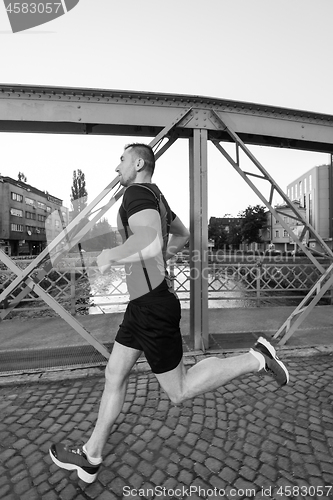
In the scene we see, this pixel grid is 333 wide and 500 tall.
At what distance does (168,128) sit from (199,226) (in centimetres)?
143

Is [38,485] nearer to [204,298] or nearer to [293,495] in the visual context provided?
[293,495]

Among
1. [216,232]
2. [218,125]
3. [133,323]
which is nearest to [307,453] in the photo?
[133,323]

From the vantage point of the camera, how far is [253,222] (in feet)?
227

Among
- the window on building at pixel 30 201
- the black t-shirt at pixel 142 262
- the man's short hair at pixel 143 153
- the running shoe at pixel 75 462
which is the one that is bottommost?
the running shoe at pixel 75 462

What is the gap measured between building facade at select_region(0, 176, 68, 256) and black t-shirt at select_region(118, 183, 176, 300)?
40.3 m

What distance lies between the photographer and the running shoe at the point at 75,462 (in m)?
1.89

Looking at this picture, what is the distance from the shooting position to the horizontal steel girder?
3613 millimetres

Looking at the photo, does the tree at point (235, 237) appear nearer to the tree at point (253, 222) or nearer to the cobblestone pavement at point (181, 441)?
the tree at point (253, 222)

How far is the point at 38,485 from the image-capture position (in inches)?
76.1

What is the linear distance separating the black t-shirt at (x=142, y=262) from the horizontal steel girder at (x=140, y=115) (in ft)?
7.94

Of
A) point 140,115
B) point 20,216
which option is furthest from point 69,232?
point 20,216

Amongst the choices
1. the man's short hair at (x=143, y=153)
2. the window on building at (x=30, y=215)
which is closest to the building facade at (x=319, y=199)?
the man's short hair at (x=143, y=153)

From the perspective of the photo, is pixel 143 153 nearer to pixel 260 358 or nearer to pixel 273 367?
pixel 260 358

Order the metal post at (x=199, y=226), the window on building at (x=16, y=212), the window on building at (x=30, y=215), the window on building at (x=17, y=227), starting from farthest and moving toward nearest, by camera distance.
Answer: the window on building at (x=30, y=215)
the window on building at (x=16, y=212)
the window on building at (x=17, y=227)
the metal post at (x=199, y=226)
